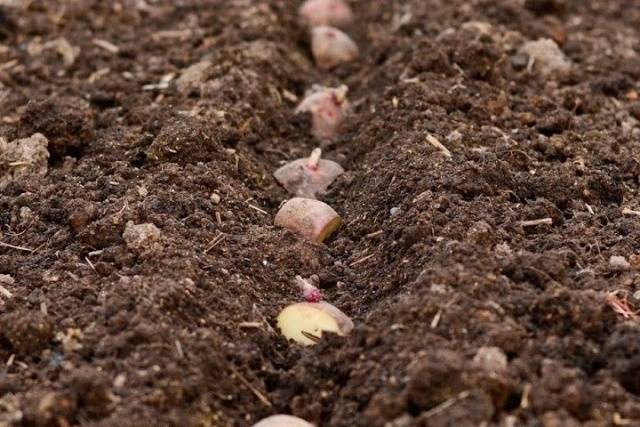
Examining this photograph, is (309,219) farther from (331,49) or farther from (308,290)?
(331,49)

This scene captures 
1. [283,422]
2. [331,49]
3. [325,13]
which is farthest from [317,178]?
[325,13]

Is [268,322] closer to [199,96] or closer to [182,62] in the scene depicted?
[199,96]

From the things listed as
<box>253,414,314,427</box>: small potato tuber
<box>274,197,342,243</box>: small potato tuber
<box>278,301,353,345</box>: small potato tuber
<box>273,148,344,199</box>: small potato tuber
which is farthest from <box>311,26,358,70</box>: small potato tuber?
<box>253,414,314,427</box>: small potato tuber

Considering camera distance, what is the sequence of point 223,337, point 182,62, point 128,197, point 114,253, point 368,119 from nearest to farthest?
point 223,337 → point 114,253 → point 128,197 → point 368,119 → point 182,62

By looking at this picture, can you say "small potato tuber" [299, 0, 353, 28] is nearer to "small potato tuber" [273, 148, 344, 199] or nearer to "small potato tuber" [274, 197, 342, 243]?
"small potato tuber" [273, 148, 344, 199]

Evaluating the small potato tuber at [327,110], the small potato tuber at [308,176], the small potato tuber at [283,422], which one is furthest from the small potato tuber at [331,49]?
the small potato tuber at [283,422]

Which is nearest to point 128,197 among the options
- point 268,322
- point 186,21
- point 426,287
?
point 268,322
